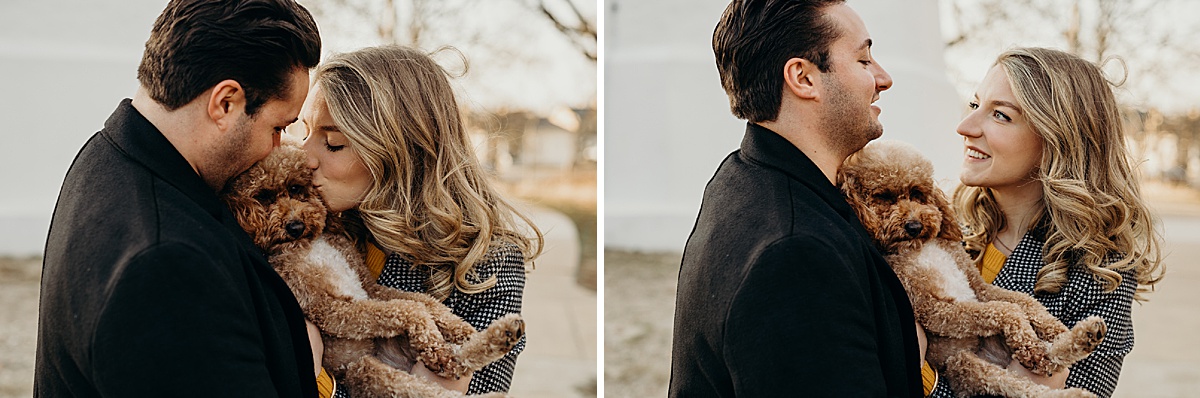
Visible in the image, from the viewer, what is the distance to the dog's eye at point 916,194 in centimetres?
342

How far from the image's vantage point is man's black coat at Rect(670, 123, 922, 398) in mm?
2402

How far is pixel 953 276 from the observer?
11.0 feet

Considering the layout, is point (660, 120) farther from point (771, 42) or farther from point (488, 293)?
point (771, 42)

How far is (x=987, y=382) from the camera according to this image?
122 inches

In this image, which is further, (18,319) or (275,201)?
(18,319)

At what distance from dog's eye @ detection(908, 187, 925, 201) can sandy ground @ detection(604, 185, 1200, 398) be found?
5537 mm

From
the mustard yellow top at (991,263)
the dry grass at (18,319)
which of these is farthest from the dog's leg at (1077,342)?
the dry grass at (18,319)

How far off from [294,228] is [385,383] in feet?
2.01

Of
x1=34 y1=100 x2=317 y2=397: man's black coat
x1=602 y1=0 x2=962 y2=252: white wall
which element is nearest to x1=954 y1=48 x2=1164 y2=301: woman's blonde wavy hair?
x1=34 y1=100 x2=317 y2=397: man's black coat

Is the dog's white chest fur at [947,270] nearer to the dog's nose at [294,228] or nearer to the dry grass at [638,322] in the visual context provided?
the dog's nose at [294,228]

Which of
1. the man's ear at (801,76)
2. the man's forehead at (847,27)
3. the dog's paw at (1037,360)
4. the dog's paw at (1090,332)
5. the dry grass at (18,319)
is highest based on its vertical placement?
the man's forehead at (847,27)

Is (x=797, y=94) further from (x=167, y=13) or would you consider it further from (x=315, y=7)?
(x=315, y=7)

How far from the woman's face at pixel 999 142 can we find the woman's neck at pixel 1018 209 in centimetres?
4

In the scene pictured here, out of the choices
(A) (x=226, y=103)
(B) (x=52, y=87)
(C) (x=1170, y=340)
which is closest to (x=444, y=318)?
(A) (x=226, y=103)
